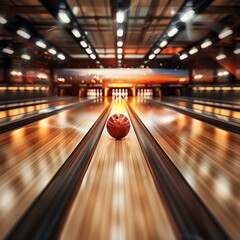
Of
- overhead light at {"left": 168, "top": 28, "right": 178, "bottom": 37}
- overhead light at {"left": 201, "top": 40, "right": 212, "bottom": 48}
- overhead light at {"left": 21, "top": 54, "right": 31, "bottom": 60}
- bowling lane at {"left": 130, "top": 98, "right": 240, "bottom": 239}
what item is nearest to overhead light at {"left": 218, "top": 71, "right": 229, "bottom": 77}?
overhead light at {"left": 201, "top": 40, "right": 212, "bottom": 48}

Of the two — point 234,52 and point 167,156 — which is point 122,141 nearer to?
point 167,156

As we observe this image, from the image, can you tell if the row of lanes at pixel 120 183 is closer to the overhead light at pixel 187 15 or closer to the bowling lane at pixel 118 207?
the bowling lane at pixel 118 207

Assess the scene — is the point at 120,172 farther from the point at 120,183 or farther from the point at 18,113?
the point at 18,113

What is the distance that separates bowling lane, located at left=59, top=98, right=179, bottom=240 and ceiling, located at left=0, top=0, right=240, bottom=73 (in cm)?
425

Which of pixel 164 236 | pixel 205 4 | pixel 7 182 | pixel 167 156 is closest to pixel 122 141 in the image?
pixel 167 156

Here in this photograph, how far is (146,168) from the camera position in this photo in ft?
6.61

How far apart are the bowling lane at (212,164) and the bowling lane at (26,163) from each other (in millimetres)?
1067

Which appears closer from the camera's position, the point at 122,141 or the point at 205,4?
the point at 122,141

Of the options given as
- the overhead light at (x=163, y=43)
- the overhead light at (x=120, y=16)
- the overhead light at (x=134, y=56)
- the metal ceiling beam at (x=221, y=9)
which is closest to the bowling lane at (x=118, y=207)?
the overhead light at (x=120, y=16)

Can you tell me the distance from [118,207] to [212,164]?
3.93 feet

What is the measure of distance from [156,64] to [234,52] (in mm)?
5516

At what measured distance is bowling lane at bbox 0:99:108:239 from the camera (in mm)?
1402

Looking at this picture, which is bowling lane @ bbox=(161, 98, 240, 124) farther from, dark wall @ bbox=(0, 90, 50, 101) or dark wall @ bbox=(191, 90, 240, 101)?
dark wall @ bbox=(0, 90, 50, 101)

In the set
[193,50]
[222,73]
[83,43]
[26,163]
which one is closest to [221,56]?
[222,73]
